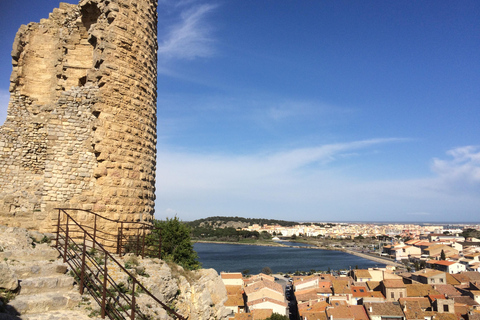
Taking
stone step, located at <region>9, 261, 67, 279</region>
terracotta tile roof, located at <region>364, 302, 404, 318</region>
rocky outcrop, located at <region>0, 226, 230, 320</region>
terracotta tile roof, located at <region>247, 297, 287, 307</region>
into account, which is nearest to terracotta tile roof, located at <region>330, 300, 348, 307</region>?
terracotta tile roof, located at <region>364, 302, 404, 318</region>

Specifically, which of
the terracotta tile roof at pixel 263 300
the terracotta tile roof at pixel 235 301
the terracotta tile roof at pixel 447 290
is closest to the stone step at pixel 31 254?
the terracotta tile roof at pixel 263 300

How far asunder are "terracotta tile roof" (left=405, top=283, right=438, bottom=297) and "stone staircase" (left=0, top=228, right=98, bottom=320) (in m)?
45.2

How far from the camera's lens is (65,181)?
26.0 feet

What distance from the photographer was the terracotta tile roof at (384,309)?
33.7 metres

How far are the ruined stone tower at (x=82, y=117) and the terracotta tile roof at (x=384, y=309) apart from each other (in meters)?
32.4

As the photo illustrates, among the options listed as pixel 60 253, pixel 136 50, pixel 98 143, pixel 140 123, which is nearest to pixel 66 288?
pixel 60 253

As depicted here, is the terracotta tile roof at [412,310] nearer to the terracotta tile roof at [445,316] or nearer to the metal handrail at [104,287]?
the terracotta tile roof at [445,316]

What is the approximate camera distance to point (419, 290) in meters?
42.2

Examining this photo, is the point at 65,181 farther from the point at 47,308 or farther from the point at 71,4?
the point at 71,4

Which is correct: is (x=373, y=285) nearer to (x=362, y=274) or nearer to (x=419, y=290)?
(x=362, y=274)

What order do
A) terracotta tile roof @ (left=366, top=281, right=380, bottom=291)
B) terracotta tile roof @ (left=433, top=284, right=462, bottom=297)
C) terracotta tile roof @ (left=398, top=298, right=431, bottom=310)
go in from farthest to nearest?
terracotta tile roof @ (left=366, top=281, right=380, bottom=291)
terracotta tile roof @ (left=433, top=284, right=462, bottom=297)
terracotta tile roof @ (left=398, top=298, right=431, bottom=310)

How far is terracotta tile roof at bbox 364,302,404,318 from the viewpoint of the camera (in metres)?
33.7

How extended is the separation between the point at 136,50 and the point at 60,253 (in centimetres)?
543

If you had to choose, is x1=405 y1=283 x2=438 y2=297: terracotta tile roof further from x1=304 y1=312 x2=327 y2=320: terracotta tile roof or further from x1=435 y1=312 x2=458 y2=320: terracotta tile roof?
x1=304 y1=312 x2=327 y2=320: terracotta tile roof
